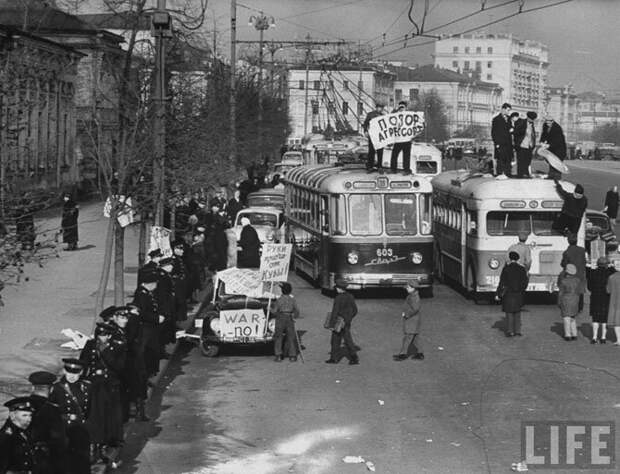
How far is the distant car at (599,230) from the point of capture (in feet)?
111

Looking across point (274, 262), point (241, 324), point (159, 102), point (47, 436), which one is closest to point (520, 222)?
point (274, 262)

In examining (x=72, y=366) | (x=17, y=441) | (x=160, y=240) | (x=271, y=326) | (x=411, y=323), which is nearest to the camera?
(x=17, y=441)

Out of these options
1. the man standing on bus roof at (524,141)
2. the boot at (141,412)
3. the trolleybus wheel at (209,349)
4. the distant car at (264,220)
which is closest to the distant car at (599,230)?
the man standing on bus roof at (524,141)

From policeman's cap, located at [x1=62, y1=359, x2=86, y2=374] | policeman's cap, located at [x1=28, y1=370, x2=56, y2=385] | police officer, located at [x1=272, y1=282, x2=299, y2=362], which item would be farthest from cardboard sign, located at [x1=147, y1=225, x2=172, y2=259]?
policeman's cap, located at [x1=28, y1=370, x2=56, y2=385]

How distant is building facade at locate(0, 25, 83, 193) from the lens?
16219 mm

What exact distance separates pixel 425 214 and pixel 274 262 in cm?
709

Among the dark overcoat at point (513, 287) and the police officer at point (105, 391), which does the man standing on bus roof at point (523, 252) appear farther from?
the police officer at point (105, 391)

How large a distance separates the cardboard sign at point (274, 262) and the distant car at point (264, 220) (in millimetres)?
13088

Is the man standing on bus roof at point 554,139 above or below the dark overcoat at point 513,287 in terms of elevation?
above

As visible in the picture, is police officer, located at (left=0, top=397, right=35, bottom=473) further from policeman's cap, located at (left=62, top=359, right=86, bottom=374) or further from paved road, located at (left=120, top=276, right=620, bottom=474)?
paved road, located at (left=120, top=276, right=620, bottom=474)

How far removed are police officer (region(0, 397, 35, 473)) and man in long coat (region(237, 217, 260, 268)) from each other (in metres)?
22.0

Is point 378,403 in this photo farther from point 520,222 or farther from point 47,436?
point 520,222

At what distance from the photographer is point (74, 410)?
1216 cm

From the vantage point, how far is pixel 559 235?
28375 mm
